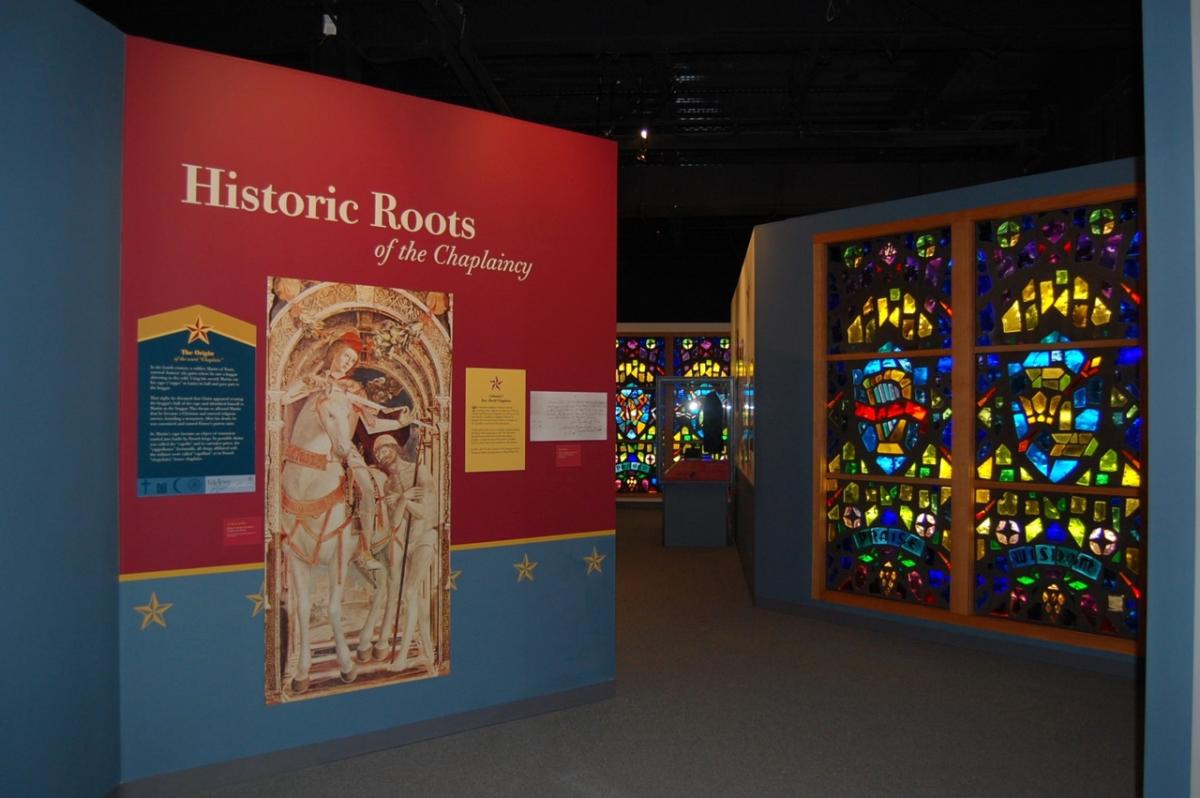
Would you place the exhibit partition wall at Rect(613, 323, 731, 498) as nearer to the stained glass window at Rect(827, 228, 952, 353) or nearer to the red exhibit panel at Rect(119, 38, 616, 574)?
the stained glass window at Rect(827, 228, 952, 353)

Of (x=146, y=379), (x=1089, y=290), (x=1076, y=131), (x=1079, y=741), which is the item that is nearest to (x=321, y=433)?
(x=146, y=379)

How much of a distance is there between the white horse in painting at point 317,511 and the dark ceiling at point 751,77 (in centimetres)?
319

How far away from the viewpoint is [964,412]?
5.98 m

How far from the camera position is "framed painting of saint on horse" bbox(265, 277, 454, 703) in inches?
152

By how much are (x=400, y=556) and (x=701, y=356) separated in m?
10.8

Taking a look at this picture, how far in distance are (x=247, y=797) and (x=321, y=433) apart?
1.54 metres

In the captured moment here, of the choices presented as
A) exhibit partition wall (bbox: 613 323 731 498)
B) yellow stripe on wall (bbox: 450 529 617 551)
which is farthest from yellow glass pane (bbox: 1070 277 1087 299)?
exhibit partition wall (bbox: 613 323 731 498)

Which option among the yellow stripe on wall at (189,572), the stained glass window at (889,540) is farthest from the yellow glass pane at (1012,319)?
the yellow stripe on wall at (189,572)

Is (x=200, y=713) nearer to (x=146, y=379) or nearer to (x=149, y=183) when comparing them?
(x=146, y=379)

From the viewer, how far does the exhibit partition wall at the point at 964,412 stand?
539 cm

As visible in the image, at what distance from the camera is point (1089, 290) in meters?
5.47

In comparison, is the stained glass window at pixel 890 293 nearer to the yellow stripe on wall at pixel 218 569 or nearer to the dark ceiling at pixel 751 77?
the dark ceiling at pixel 751 77

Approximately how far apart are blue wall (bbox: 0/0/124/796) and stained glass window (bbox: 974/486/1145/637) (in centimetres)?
516

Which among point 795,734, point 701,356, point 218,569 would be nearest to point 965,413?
point 795,734
